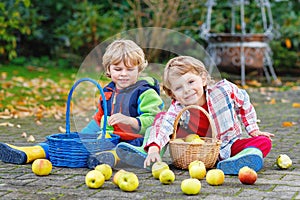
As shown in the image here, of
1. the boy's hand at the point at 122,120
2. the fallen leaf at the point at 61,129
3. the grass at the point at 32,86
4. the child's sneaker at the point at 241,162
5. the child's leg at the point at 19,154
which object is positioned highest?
the boy's hand at the point at 122,120

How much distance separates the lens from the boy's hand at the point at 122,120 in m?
3.89

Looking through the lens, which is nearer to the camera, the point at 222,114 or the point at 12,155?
the point at 222,114

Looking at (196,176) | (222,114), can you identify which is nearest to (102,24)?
(222,114)

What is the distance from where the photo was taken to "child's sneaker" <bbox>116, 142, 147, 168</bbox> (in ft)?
12.4

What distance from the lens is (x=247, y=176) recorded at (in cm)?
329

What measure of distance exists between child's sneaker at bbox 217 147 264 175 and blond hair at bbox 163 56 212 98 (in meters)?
0.60

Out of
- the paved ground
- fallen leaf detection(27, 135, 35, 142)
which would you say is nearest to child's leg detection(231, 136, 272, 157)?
the paved ground

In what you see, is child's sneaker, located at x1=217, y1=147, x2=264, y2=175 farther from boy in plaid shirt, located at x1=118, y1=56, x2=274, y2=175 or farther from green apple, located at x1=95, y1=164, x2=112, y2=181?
green apple, located at x1=95, y1=164, x2=112, y2=181

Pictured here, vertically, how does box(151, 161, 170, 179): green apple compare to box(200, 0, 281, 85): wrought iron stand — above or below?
above

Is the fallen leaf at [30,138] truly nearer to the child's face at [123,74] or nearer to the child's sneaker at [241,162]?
the child's face at [123,74]

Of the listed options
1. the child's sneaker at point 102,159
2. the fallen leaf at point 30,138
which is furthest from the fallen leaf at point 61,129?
the child's sneaker at point 102,159

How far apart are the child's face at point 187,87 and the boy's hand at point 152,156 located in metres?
0.38

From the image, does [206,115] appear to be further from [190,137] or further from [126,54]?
[126,54]

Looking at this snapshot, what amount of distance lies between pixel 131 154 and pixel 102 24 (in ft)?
24.3
